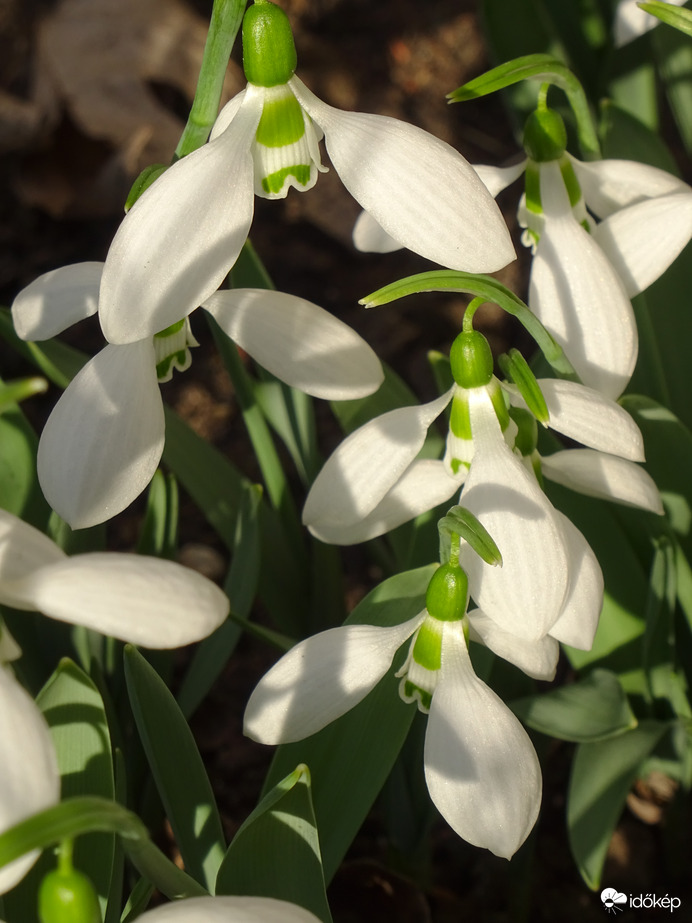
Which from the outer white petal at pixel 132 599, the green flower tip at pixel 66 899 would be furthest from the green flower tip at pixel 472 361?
the green flower tip at pixel 66 899

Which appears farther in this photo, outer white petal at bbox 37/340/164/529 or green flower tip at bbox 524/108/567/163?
green flower tip at bbox 524/108/567/163

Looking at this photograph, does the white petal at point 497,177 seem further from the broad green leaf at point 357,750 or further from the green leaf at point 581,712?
the green leaf at point 581,712

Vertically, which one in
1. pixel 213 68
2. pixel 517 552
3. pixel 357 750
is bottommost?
pixel 357 750

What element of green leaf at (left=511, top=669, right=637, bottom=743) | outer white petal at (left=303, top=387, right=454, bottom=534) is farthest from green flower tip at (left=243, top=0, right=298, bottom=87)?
Answer: green leaf at (left=511, top=669, right=637, bottom=743)

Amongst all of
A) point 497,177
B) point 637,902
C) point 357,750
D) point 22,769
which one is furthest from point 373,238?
point 637,902

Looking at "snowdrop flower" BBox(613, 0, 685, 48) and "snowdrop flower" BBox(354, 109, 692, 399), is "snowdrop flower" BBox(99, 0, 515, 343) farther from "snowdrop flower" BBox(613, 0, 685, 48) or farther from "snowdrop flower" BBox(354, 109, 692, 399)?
"snowdrop flower" BBox(613, 0, 685, 48)

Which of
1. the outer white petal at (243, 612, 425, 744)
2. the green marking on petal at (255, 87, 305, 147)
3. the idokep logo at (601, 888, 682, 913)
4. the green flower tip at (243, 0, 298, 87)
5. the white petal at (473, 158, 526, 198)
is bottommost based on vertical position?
the idokep logo at (601, 888, 682, 913)

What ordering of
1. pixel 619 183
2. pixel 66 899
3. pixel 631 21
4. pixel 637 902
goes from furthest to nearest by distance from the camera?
pixel 637 902
pixel 631 21
pixel 619 183
pixel 66 899

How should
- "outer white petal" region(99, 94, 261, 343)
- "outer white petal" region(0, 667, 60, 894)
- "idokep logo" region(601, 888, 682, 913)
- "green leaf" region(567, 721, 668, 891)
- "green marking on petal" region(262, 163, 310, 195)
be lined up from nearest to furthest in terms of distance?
"outer white petal" region(0, 667, 60, 894) < "outer white petal" region(99, 94, 261, 343) < "green marking on petal" region(262, 163, 310, 195) < "green leaf" region(567, 721, 668, 891) < "idokep logo" region(601, 888, 682, 913)

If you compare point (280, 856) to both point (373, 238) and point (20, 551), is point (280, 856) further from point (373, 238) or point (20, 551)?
point (373, 238)
